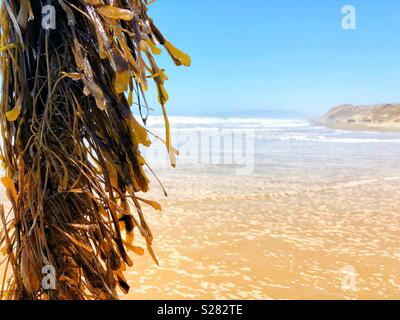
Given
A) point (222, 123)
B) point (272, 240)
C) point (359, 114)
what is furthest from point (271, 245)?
point (359, 114)

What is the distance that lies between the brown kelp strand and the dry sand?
3.72ft

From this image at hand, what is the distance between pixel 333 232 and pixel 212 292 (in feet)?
6.04

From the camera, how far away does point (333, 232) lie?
376cm

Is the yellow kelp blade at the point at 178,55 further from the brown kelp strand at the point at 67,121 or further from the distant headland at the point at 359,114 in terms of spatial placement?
the distant headland at the point at 359,114

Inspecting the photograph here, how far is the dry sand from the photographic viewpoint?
8.27ft

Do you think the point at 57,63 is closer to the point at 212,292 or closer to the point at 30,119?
the point at 30,119

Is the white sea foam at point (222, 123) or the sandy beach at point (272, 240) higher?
the sandy beach at point (272, 240)

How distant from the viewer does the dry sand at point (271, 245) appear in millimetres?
2521

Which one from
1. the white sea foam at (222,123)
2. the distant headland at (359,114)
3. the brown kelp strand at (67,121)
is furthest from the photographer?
the distant headland at (359,114)

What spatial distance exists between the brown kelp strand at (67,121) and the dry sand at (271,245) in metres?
1.13

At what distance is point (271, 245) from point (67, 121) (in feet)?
8.23

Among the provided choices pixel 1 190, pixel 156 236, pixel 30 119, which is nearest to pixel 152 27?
pixel 30 119

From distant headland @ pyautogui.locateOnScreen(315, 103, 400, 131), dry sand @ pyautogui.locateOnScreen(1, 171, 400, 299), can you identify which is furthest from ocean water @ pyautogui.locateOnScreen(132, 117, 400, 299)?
distant headland @ pyautogui.locateOnScreen(315, 103, 400, 131)

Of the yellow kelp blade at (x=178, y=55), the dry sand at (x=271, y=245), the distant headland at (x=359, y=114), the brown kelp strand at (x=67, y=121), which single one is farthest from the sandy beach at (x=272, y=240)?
the distant headland at (x=359, y=114)
